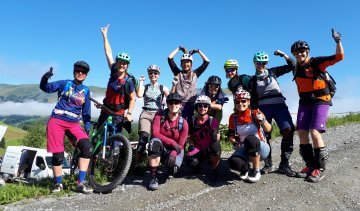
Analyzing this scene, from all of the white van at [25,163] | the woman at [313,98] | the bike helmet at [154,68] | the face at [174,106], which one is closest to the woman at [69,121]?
the bike helmet at [154,68]

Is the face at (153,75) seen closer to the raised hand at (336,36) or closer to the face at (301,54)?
the face at (301,54)

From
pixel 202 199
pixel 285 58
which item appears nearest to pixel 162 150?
pixel 202 199

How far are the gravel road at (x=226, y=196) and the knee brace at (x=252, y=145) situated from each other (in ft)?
2.34

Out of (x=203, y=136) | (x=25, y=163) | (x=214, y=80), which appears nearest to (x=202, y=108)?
(x=203, y=136)

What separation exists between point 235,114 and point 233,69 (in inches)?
62.2

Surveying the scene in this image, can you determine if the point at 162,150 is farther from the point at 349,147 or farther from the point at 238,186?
the point at 349,147

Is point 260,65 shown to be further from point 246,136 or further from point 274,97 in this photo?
point 246,136

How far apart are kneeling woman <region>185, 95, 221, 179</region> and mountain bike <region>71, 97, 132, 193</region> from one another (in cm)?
158

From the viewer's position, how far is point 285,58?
7918 millimetres

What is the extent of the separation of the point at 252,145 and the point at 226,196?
122 centimetres

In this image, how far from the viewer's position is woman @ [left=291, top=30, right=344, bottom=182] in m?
7.18

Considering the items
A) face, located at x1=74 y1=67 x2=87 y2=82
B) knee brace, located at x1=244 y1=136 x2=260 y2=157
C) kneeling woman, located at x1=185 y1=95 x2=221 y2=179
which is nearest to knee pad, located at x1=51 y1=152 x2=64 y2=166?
face, located at x1=74 y1=67 x2=87 y2=82

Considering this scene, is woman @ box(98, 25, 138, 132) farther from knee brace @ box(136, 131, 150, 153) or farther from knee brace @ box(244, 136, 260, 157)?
knee brace @ box(244, 136, 260, 157)

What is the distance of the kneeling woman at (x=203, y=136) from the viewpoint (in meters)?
7.70
